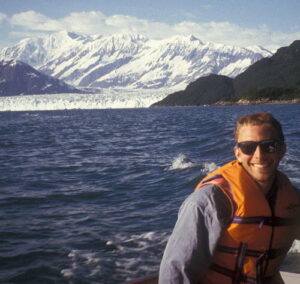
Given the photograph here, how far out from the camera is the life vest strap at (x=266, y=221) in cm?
266

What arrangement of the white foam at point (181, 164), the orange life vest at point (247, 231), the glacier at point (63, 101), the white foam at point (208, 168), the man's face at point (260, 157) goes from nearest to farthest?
the orange life vest at point (247, 231) → the man's face at point (260, 157) → the white foam at point (208, 168) → the white foam at point (181, 164) → the glacier at point (63, 101)

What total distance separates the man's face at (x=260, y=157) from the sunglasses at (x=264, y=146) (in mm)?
18

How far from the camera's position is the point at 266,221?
2.76 m

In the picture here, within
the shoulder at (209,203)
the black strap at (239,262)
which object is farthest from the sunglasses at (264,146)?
the black strap at (239,262)

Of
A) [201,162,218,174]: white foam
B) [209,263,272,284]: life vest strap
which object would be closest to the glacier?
[201,162,218,174]: white foam

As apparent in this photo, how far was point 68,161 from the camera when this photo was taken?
1944 cm

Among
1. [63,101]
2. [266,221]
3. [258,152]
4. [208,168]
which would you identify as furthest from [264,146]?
[63,101]

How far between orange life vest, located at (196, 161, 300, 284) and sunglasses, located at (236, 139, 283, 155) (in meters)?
0.14

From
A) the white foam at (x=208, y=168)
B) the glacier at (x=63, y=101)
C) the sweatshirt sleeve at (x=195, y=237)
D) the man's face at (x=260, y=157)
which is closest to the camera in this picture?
the sweatshirt sleeve at (x=195, y=237)

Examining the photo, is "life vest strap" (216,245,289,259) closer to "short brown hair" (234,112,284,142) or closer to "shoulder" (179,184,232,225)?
"shoulder" (179,184,232,225)

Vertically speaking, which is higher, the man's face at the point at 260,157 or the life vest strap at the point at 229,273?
the man's face at the point at 260,157

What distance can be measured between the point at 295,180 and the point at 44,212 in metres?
7.08

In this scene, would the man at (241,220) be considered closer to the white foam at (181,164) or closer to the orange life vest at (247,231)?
the orange life vest at (247,231)

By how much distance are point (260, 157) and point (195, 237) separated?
0.68 meters
